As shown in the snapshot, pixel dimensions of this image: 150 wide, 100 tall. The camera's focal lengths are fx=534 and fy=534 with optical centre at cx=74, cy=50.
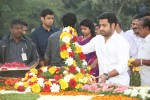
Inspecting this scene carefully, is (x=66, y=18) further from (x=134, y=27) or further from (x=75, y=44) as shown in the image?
(x=134, y=27)

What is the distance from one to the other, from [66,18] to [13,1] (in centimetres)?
3347

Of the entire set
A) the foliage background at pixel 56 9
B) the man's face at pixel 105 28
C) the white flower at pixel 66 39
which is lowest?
the white flower at pixel 66 39

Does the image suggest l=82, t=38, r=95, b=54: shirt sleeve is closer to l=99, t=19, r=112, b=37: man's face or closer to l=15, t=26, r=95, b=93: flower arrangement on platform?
l=15, t=26, r=95, b=93: flower arrangement on platform

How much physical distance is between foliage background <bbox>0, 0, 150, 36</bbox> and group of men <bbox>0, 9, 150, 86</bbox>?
28.4 metres

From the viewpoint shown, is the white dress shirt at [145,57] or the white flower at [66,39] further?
the white dress shirt at [145,57]

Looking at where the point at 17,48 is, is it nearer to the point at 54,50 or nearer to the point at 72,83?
the point at 54,50

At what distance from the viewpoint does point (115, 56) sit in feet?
28.9

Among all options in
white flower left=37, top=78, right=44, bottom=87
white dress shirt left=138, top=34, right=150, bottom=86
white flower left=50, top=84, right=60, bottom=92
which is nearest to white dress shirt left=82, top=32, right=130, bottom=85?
white dress shirt left=138, top=34, right=150, bottom=86

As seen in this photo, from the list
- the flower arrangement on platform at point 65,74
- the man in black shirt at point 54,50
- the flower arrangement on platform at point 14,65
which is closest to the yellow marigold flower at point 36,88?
the flower arrangement on platform at point 65,74

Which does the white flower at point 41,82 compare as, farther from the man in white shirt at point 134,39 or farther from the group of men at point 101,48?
the man in white shirt at point 134,39

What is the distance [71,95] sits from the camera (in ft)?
27.4

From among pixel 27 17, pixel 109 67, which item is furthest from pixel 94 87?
pixel 27 17

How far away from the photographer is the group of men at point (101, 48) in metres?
8.77

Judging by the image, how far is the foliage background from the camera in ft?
135
